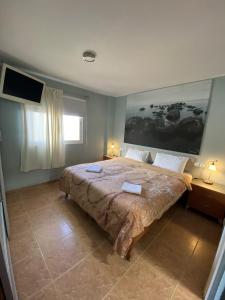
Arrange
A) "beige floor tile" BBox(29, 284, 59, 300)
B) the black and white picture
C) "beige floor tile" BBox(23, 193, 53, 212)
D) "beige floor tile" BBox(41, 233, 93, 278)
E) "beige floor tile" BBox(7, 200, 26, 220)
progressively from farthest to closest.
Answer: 1. the black and white picture
2. "beige floor tile" BBox(23, 193, 53, 212)
3. "beige floor tile" BBox(7, 200, 26, 220)
4. "beige floor tile" BBox(41, 233, 93, 278)
5. "beige floor tile" BBox(29, 284, 59, 300)

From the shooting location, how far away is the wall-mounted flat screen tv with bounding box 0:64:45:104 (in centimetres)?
206

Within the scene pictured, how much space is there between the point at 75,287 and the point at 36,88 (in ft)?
9.47

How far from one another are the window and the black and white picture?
1359 millimetres

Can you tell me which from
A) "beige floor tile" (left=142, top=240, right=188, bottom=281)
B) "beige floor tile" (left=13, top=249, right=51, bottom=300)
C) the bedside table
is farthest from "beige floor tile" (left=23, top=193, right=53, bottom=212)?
the bedside table

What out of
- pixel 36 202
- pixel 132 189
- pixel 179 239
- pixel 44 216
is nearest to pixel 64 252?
pixel 44 216

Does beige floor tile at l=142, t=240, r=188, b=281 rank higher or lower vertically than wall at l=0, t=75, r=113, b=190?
lower

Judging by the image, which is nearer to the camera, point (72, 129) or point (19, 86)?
point (19, 86)

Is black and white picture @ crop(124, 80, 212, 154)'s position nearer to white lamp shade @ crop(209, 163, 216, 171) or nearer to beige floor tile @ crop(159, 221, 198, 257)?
white lamp shade @ crop(209, 163, 216, 171)

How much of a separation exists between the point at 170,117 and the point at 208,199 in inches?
68.5

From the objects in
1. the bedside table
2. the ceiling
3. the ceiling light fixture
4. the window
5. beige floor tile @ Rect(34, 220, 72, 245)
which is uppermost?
the ceiling

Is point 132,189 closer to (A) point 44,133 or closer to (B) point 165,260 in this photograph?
(B) point 165,260

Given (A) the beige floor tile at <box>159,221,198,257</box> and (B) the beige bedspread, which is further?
(A) the beige floor tile at <box>159,221,198,257</box>

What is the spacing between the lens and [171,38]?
147cm

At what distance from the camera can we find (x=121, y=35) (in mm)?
1484
